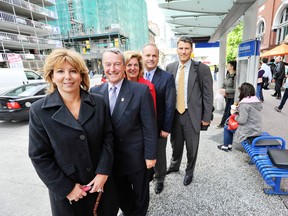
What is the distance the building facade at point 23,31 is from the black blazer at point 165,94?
76.3 feet

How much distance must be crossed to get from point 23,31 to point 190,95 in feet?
105

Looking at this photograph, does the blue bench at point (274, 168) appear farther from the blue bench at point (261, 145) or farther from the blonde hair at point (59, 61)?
the blonde hair at point (59, 61)

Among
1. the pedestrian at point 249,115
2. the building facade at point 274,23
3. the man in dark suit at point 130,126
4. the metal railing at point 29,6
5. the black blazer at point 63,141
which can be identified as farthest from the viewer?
the metal railing at point 29,6

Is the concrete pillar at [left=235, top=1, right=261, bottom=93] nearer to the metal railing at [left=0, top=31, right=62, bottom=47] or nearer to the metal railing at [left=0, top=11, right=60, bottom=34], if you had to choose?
the metal railing at [left=0, top=31, right=62, bottom=47]

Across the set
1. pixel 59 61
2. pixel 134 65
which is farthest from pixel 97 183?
pixel 134 65

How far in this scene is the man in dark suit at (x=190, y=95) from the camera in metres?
2.47

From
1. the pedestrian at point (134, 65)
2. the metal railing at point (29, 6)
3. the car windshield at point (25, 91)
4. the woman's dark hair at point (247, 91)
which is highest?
the metal railing at point (29, 6)

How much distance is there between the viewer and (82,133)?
1313 millimetres

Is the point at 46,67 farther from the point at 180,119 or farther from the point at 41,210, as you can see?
the point at 41,210

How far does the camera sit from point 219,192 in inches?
99.9

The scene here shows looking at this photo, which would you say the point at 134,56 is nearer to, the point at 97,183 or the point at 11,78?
the point at 97,183

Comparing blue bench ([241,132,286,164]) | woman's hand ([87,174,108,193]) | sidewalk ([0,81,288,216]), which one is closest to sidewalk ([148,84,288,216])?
sidewalk ([0,81,288,216])

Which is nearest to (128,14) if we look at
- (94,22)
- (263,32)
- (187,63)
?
(94,22)

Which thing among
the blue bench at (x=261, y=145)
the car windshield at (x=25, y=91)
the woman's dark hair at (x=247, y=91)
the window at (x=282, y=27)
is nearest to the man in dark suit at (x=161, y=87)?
the blue bench at (x=261, y=145)
